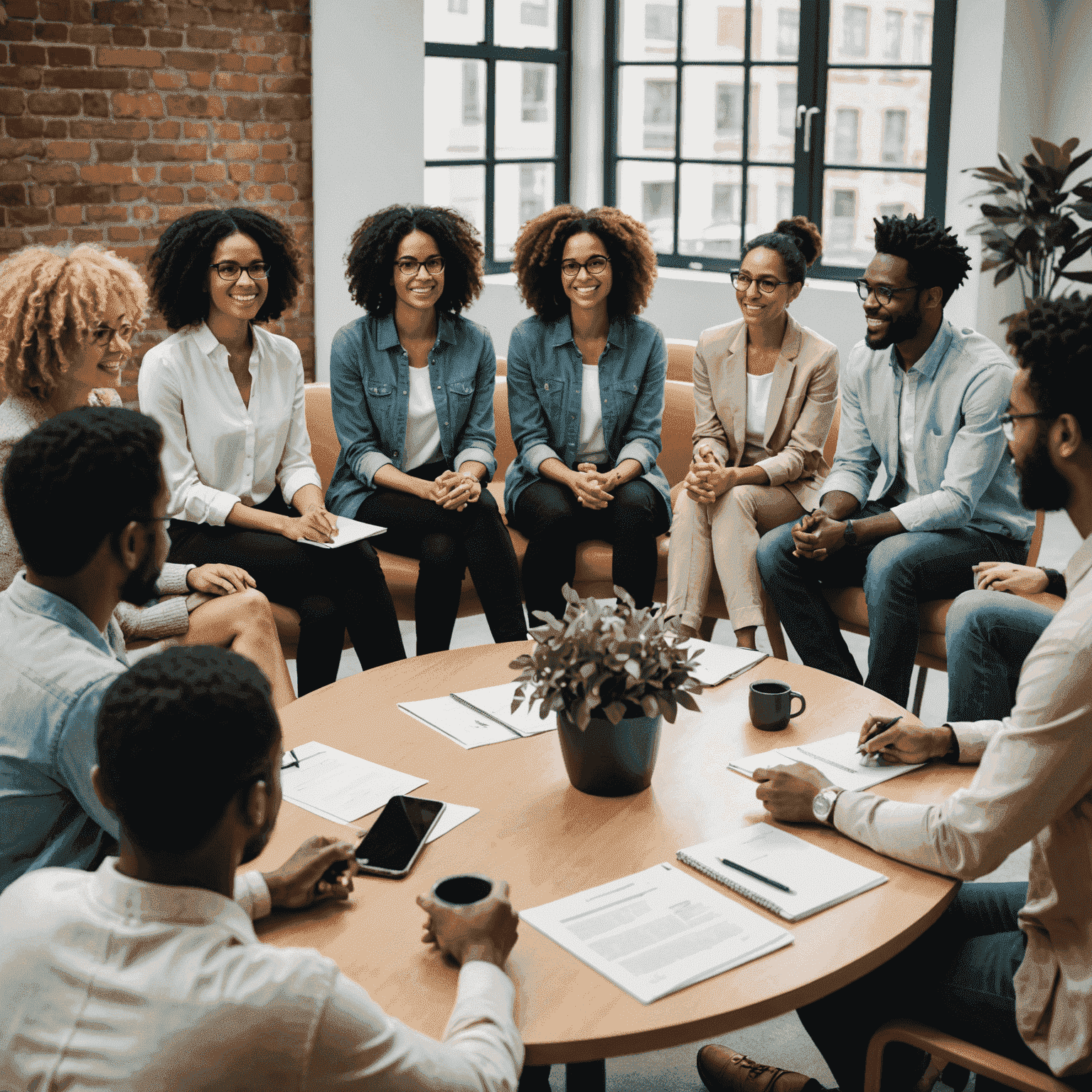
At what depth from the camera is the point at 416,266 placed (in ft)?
11.0

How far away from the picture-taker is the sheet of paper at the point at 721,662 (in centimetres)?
232

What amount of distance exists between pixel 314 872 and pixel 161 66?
4.12m

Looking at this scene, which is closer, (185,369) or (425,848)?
(425,848)

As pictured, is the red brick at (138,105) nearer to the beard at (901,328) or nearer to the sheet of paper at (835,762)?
the beard at (901,328)

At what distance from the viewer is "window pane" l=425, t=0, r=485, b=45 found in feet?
20.0

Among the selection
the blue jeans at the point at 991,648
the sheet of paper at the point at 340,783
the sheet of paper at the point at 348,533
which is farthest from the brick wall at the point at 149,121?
the sheet of paper at the point at 340,783

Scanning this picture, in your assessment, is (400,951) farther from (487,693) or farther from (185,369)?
(185,369)

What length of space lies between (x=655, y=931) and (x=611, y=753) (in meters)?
0.39

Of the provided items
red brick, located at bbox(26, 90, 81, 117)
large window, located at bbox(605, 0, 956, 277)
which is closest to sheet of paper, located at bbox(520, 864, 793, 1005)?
red brick, located at bbox(26, 90, 81, 117)

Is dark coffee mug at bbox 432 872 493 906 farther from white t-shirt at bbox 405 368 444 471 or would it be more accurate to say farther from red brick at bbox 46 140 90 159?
red brick at bbox 46 140 90 159

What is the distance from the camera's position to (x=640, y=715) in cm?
180

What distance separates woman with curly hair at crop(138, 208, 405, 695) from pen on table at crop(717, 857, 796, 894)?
1.57m

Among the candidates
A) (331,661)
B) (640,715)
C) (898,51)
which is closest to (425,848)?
(640,715)

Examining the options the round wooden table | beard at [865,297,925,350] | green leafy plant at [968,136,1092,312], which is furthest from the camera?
green leafy plant at [968,136,1092,312]
